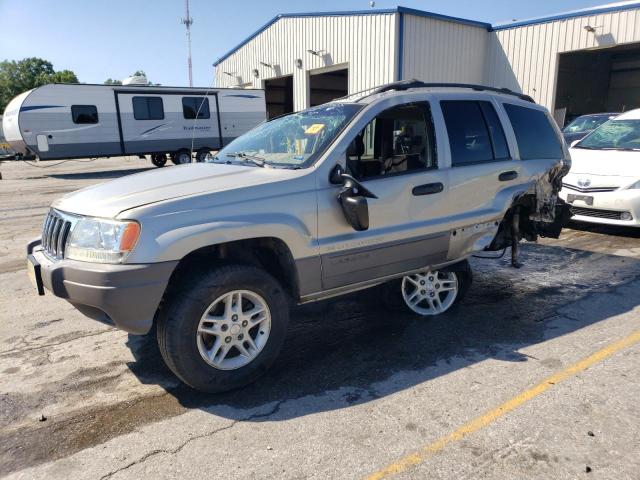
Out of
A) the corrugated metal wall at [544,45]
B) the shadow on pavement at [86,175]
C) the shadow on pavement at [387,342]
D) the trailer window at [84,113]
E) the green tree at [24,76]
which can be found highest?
the green tree at [24,76]

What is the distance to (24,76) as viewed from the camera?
2702 inches

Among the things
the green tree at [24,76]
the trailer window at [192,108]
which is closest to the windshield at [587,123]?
the trailer window at [192,108]

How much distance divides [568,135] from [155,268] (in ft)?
40.4

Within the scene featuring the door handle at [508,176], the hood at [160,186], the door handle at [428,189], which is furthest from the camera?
the door handle at [508,176]

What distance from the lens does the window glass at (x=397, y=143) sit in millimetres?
3938

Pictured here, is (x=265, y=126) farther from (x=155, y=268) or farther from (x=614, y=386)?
(x=614, y=386)

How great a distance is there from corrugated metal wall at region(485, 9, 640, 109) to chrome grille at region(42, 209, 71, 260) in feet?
60.2

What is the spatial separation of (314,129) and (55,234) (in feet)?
6.55

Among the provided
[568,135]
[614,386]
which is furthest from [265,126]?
[568,135]

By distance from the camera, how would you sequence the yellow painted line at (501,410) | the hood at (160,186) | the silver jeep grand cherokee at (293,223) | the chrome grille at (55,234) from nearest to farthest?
the yellow painted line at (501,410)
the silver jeep grand cherokee at (293,223)
the hood at (160,186)
the chrome grille at (55,234)

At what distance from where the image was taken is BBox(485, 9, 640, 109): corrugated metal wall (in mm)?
16172

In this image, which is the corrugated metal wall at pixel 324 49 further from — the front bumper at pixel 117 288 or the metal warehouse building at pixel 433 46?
the front bumper at pixel 117 288

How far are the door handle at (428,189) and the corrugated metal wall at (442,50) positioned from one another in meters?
14.6

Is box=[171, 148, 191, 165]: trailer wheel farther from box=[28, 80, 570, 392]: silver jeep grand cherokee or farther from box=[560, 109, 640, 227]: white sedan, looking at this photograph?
box=[28, 80, 570, 392]: silver jeep grand cherokee
